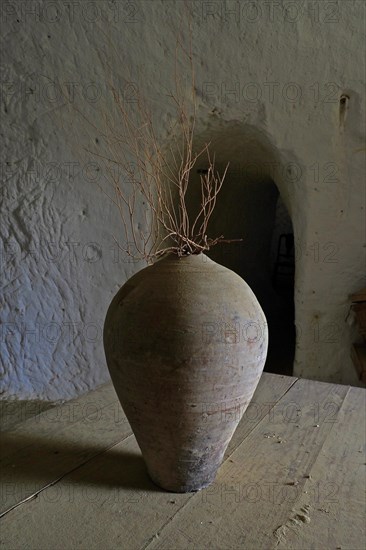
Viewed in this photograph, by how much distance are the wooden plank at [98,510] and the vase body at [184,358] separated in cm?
7

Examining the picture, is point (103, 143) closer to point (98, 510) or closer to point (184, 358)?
point (184, 358)

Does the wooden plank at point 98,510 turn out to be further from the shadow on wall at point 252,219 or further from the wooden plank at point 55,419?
the shadow on wall at point 252,219

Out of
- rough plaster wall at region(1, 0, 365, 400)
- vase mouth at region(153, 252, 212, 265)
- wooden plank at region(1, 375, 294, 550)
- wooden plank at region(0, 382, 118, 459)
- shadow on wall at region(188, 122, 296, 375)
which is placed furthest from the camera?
shadow on wall at region(188, 122, 296, 375)

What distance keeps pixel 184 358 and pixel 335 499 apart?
436mm

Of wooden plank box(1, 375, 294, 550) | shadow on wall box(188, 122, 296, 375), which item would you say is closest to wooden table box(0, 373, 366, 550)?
wooden plank box(1, 375, 294, 550)

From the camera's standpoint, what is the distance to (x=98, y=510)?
838 millimetres

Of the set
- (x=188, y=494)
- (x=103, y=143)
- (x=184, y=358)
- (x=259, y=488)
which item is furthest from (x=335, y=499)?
(x=103, y=143)

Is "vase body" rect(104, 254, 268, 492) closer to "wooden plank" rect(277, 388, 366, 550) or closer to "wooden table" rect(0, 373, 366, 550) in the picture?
"wooden table" rect(0, 373, 366, 550)

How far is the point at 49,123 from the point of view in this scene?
2.13 meters

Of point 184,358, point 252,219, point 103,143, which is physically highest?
point 103,143

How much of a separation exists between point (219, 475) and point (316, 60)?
175cm

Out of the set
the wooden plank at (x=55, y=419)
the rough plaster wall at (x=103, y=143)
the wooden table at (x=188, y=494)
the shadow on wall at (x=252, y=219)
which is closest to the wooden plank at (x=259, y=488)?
the wooden table at (x=188, y=494)

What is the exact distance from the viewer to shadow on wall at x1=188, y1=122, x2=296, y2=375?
2.25 m

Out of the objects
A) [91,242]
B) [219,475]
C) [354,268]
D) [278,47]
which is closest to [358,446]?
[219,475]
